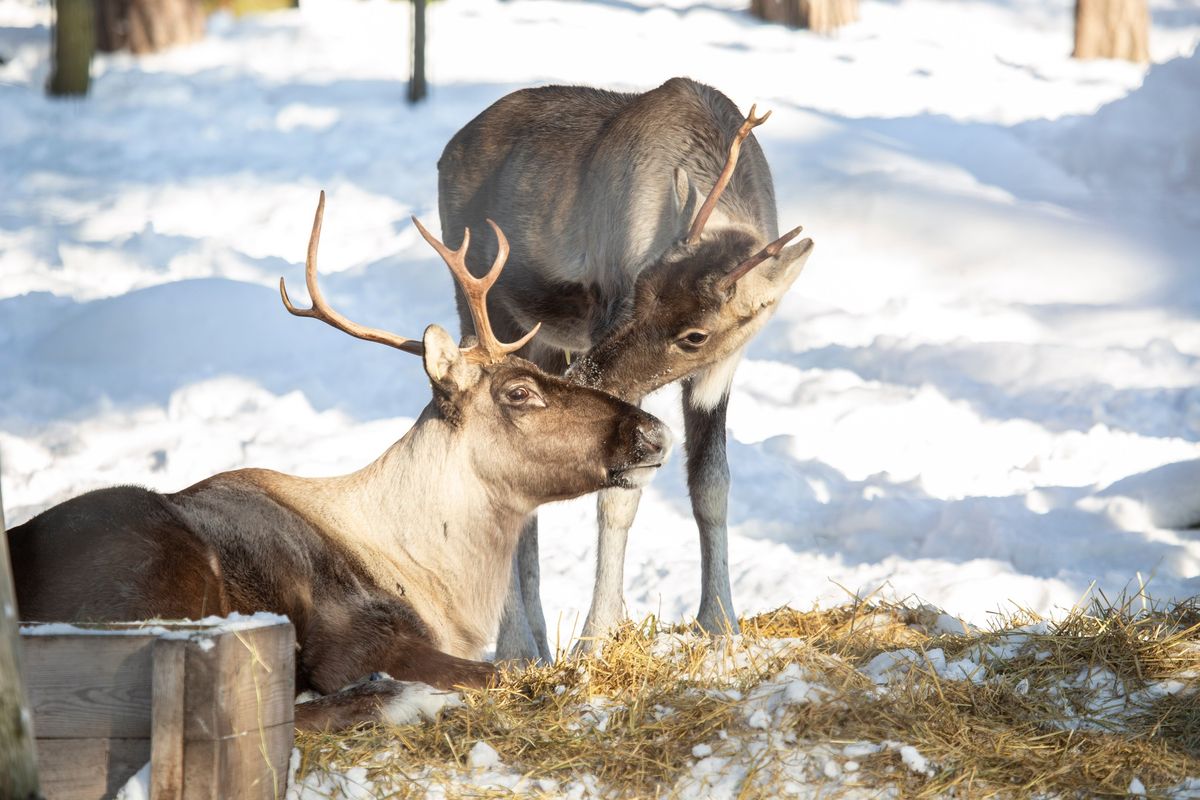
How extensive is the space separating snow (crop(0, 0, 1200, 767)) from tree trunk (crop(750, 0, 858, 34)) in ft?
1.73

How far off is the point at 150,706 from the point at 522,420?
6.59ft

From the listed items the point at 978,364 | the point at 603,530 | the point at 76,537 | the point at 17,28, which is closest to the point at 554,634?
the point at 603,530

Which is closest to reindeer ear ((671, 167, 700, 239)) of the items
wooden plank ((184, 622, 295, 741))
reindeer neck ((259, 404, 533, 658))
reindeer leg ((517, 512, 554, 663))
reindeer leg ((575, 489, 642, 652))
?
reindeer leg ((575, 489, 642, 652))

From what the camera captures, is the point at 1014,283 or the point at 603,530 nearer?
the point at 603,530

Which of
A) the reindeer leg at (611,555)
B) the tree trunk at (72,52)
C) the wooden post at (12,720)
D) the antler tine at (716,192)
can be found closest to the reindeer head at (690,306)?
the antler tine at (716,192)

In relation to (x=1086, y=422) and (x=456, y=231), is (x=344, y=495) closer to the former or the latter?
(x=456, y=231)

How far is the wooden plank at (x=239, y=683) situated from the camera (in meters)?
3.23

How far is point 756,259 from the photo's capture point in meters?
5.36

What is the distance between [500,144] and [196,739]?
413 centimetres

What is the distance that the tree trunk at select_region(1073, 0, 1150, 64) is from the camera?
18.9 meters

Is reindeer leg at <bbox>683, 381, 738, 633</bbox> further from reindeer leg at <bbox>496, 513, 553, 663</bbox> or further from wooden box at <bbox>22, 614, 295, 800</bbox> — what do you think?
wooden box at <bbox>22, 614, 295, 800</bbox>

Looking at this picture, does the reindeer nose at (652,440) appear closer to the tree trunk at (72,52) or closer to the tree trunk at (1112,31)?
the tree trunk at (72,52)

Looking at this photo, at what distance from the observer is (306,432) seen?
878 cm

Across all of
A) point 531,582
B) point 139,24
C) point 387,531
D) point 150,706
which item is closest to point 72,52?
point 139,24
